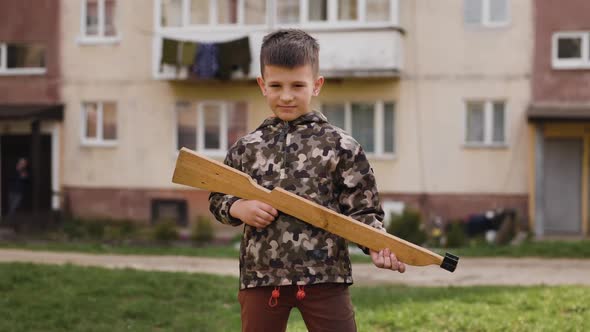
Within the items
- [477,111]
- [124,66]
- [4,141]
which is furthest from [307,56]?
[4,141]

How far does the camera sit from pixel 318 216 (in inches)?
168

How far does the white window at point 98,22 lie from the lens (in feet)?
89.7

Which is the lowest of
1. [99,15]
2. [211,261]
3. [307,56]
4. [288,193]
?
[211,261]

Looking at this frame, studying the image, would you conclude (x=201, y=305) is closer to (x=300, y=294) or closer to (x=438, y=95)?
(x=300, y=294)

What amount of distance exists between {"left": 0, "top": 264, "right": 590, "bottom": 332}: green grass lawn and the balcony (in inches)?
506

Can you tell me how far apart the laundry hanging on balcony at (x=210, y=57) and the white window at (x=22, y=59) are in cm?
440

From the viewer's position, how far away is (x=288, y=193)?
425 centimetres

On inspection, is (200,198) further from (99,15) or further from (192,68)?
(99,15)

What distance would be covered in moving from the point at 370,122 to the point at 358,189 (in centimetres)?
2084

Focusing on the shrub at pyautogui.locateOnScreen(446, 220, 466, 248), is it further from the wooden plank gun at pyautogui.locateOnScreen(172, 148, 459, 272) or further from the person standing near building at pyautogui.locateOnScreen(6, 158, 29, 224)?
the wooden plank gun at pyautogui.locateOnScreen(172, 148, 459, 272)

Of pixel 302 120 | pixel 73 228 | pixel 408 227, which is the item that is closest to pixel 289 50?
pixel 302 120

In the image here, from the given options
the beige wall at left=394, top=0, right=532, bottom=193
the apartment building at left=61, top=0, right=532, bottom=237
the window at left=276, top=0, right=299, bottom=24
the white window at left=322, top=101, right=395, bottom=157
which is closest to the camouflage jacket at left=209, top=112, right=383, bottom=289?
the apartment building at left=61, top=0, right=532, bottom=237

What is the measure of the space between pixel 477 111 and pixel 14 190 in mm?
12769

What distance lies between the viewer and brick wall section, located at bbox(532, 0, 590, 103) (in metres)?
23.5
